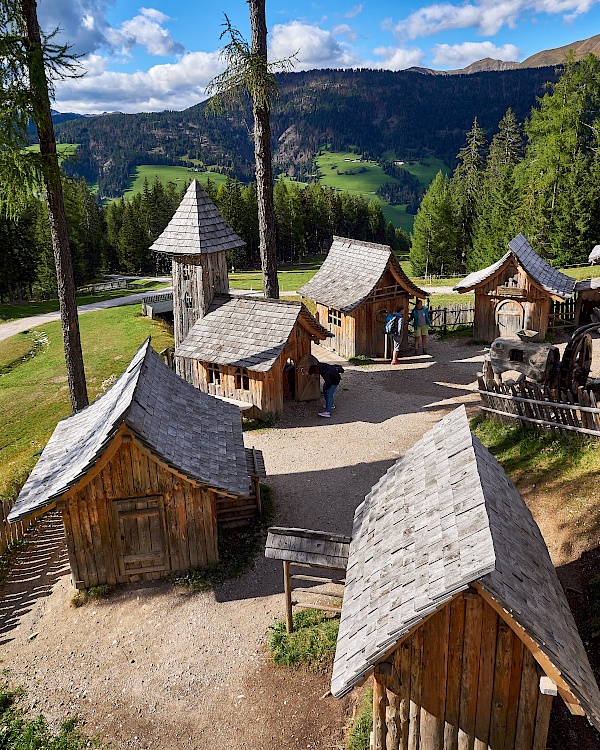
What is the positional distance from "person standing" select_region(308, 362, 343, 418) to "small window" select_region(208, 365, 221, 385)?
3.54 metres

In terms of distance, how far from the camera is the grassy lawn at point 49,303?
44.8 meters

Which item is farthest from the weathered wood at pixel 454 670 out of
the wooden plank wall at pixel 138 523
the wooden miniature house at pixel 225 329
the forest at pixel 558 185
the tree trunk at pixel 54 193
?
the forest at pixel 558 185

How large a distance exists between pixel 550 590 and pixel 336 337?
21.1 metres

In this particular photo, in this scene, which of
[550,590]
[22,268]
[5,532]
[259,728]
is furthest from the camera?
[22,268]

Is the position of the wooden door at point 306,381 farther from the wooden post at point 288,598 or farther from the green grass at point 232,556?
the wooden post at point 288,598

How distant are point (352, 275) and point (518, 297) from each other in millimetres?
7475

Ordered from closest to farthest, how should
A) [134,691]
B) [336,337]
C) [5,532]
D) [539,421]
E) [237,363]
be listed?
[134,691]
[5,532]
[539,421]
[237,363]
[336,337]

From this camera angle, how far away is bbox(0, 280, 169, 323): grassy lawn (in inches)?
1764

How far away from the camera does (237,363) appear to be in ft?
64.3

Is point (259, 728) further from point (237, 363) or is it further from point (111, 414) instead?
point (237, 363)

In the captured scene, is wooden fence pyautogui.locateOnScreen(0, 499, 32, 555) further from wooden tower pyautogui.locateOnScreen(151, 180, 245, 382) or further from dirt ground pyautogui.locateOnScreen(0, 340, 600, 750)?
wooden tower pyautogui.locateOnScreen(151, 180, 245, 382)

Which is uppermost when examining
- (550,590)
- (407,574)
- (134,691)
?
(407,574)

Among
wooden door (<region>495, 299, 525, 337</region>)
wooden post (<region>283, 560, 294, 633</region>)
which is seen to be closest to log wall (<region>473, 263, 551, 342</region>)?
wooden door (<region>495, 299, 525, 337</region>)

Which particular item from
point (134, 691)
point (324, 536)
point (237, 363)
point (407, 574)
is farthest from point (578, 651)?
point (237, 363)
